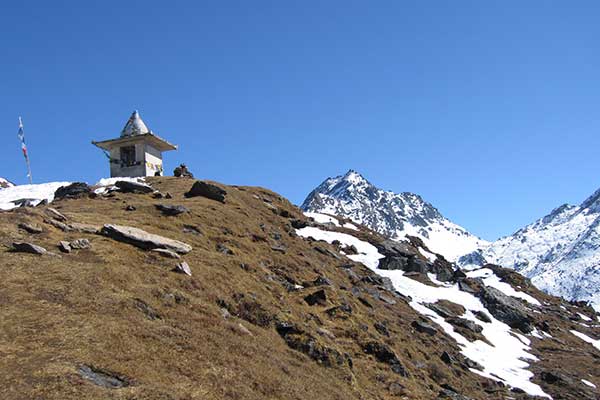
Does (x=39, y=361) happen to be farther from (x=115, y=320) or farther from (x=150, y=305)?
(x=150, y=305)

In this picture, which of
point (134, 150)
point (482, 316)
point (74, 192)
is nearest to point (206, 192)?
point (74, 192)

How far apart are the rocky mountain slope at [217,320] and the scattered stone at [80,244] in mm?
84

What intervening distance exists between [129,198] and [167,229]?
37.7ft

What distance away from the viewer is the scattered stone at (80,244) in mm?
23837

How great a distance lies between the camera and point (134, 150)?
208ft

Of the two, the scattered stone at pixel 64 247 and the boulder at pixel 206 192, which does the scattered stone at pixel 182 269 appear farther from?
the boulder at pixel 206 192

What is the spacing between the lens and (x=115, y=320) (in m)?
17.4

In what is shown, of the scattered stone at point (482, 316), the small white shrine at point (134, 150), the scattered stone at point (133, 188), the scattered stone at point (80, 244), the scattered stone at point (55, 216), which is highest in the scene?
the small white shrine at point (134, 150)

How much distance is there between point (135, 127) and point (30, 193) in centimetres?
1508

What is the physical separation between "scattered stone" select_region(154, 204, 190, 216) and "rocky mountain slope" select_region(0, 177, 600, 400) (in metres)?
0.10

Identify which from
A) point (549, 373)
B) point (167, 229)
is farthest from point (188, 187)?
point (549, 373)

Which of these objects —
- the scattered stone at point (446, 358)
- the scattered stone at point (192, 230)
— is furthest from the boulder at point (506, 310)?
the scattered stone at point (192, 230)

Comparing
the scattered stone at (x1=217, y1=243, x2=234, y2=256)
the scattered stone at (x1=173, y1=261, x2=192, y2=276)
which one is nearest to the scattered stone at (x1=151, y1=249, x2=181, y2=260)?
the scattered stone at (x1=173, y1=261, x2=192, y2=276)

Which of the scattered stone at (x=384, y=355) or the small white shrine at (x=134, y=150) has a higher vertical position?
the small white shrine at (x=134, y=150)
